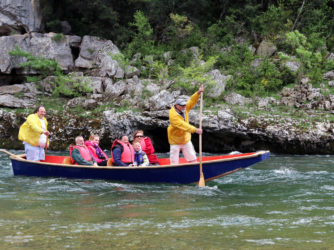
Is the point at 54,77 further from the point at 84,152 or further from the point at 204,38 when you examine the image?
the point at 84,152

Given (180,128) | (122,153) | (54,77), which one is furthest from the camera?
(54,77)

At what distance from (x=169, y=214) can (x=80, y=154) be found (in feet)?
13.0

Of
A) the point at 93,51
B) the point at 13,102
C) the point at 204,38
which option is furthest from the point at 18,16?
the point at 204,38

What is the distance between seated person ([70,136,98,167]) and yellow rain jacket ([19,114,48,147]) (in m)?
0.84

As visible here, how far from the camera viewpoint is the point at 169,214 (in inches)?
221

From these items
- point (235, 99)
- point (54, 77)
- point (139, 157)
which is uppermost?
point (54, 77)

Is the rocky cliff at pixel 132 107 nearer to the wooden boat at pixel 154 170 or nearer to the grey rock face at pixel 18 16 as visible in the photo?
the grey rock face at pixel 18 16

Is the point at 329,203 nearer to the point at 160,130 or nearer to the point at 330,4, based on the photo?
the point at 160,130

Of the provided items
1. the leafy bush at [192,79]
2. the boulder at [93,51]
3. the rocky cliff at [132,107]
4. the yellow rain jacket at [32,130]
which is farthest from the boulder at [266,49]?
the yellow rain jacket at [32,130]

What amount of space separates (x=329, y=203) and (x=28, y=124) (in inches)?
257

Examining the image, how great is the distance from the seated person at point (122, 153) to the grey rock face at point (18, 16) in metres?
13.3

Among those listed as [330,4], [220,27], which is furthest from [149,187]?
[330,4]

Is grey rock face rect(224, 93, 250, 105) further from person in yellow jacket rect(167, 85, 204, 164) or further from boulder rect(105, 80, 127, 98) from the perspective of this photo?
person in yellow jacket rect(167, 85, 204, 164)

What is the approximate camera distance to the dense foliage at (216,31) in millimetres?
17844
